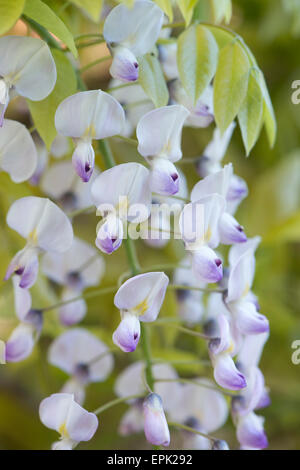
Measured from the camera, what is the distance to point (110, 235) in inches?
17.7

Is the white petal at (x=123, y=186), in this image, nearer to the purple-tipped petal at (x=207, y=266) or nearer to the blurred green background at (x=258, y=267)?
the purple-tipped petal at (x=207, y=266)

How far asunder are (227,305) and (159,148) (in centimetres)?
16

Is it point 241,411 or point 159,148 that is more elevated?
point 159,148

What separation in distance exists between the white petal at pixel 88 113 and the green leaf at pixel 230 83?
0.08 m

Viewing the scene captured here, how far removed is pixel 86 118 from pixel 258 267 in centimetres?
47

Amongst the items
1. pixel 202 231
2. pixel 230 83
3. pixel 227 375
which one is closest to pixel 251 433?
pixel 227 375

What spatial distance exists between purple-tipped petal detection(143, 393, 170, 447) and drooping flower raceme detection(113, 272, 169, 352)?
0.21 ft

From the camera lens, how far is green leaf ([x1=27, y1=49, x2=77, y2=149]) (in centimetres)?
48

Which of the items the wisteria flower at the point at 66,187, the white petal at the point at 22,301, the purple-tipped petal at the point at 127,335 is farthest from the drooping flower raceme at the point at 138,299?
the wisteria flower at the point at 66,187

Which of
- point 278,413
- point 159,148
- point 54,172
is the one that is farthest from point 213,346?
point 278,413

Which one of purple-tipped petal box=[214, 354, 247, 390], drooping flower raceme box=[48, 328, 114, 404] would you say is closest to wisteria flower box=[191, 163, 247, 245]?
purple-tipped petal box=[214, 354, 247, 390]

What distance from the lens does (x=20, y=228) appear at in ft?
1.74

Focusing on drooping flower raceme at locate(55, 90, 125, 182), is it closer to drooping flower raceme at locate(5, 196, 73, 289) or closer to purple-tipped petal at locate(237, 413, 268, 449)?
drooping flower raceme at locate(5, 196, 73, 289)

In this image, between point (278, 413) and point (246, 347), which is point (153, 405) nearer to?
point (246, 347)
